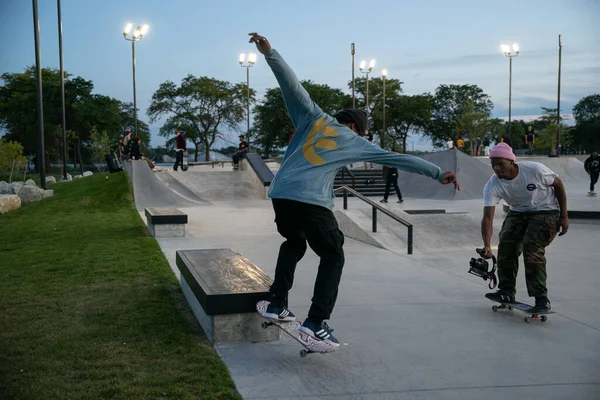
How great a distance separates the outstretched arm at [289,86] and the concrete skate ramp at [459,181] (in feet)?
64.8

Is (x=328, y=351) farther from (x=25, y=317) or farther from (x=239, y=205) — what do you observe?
(x=239, y=205)

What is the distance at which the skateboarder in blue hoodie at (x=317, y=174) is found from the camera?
12.9 ft

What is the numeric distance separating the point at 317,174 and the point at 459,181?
21021 millimetres

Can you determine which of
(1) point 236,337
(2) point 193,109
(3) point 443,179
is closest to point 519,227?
(3) point 443,179

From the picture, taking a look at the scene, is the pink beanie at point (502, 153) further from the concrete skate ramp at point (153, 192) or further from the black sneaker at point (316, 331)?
the concrete skate ramp at point (153, 192)

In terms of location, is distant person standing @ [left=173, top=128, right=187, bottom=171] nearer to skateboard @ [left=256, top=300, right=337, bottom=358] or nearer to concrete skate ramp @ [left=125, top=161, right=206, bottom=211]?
concrete skate ramp @ [left=125, top=161, right=206, bottom=211]

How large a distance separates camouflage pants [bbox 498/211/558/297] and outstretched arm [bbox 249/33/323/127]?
7.96ft

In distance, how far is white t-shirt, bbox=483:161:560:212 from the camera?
17.1 ft

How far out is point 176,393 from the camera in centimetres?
341

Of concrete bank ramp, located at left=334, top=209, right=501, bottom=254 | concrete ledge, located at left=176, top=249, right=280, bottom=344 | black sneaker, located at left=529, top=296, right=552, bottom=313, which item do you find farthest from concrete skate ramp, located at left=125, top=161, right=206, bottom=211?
black sneaker, located at left=529, top=296, right=552, bottom=313

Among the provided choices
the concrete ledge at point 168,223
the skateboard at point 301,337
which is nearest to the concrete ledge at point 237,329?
the skateboard at point 301,337

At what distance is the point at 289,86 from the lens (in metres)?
4.02

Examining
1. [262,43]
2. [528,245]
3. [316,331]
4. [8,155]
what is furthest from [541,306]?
[8,155]

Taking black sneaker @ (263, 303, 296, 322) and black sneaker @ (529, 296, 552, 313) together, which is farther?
black sneaker @ (529, 296, 552, 313)
